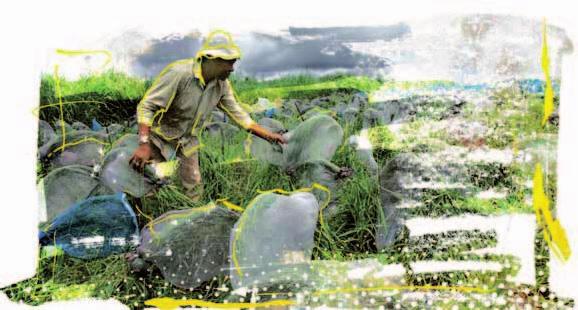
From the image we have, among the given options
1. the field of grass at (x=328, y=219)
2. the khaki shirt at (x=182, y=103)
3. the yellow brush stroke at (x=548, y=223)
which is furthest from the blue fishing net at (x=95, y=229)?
the yellow brush stroke at (x=548, y=223)

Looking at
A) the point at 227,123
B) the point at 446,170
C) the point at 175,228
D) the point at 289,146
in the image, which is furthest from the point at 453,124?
the point at 175,228

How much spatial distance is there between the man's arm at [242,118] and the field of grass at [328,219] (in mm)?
42

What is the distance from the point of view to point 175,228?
9.97 ft

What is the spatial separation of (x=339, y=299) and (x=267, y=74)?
0.95 metres

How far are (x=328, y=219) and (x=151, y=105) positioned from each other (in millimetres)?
843

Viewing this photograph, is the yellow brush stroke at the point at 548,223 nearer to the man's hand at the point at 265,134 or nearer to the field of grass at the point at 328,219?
the field of grass at the point at 328,219

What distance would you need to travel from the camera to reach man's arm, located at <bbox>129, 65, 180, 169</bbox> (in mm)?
3039

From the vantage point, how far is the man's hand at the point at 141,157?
305 cm

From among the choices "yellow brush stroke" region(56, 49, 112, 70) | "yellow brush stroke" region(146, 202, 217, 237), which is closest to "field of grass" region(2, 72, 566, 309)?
"yellow brush stroke" region(146, 202, 217, 237)

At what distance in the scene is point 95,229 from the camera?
10.1 feet

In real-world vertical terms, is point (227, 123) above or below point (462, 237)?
above

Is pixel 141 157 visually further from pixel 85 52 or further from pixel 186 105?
pixel 85 52

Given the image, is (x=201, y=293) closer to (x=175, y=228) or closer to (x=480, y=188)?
(x=175, y=228)

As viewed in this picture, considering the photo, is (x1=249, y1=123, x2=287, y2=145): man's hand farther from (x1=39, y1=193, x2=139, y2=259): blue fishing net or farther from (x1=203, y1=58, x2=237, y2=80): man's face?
(x1=39, y1=193, x2=139, y2=259): blue fishing net
